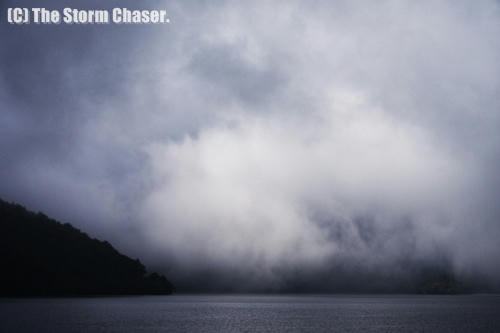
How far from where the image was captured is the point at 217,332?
5305 inches

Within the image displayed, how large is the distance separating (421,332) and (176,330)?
212ft

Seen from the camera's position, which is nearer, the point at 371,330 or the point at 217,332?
the point at 217,332

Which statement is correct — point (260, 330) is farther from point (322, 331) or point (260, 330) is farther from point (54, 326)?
point (54, 326)

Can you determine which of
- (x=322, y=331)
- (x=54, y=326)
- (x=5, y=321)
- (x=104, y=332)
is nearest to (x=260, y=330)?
(x=322, y=331)

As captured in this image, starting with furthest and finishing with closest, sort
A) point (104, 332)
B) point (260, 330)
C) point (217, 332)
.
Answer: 1. point (260, 330)
2. point (217, 332)
3. point (104, 332)

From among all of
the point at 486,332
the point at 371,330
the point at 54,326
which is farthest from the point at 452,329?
the point at 54,326

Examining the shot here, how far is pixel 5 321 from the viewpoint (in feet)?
489

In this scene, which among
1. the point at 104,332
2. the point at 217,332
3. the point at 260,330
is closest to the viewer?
the point at 104,332

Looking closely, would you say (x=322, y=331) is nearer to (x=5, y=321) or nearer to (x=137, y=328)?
(x=137, y=328)

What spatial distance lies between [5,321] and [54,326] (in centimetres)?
1957

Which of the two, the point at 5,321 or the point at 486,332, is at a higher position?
the point at 5,321

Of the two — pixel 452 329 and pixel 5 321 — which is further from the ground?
pixel 5 321

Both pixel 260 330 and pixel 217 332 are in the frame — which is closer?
pixel 217 332

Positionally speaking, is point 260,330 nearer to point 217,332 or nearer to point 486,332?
point 217,332
